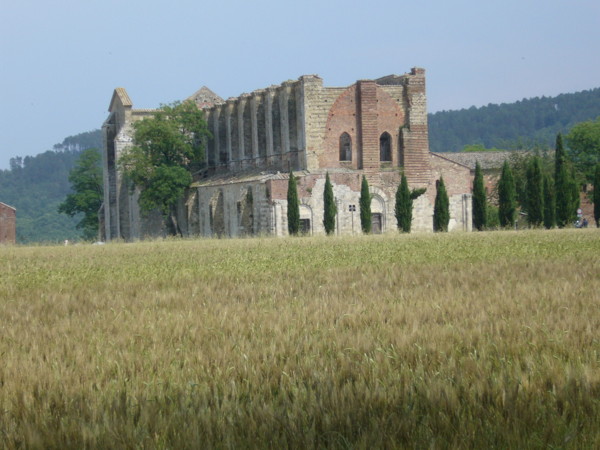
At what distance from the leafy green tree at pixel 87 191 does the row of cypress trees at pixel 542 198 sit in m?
39.9

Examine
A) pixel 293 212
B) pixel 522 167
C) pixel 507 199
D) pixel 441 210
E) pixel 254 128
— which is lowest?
pixel 441 210

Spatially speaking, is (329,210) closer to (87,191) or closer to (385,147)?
(385,147)

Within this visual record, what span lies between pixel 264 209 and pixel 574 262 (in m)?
34.5

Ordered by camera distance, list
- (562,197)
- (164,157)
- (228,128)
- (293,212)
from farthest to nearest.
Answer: (228,128) < (164,157) < (562,197) < (293,212)

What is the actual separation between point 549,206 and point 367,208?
987cm

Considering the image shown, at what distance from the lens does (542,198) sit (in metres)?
51.2

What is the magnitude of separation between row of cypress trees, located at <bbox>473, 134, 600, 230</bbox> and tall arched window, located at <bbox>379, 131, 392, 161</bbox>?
5.09 m

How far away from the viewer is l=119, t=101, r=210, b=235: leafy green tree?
6122 centimetres

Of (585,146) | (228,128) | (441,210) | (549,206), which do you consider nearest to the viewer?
(549,206)

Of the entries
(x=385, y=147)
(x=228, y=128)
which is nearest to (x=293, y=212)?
(x=385, y=147)

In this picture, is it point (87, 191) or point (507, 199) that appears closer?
point (507, 199)

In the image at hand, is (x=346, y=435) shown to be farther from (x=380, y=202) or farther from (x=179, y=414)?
(x=380, y=202)

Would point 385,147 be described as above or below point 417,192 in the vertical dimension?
above

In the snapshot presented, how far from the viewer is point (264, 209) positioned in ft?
170
